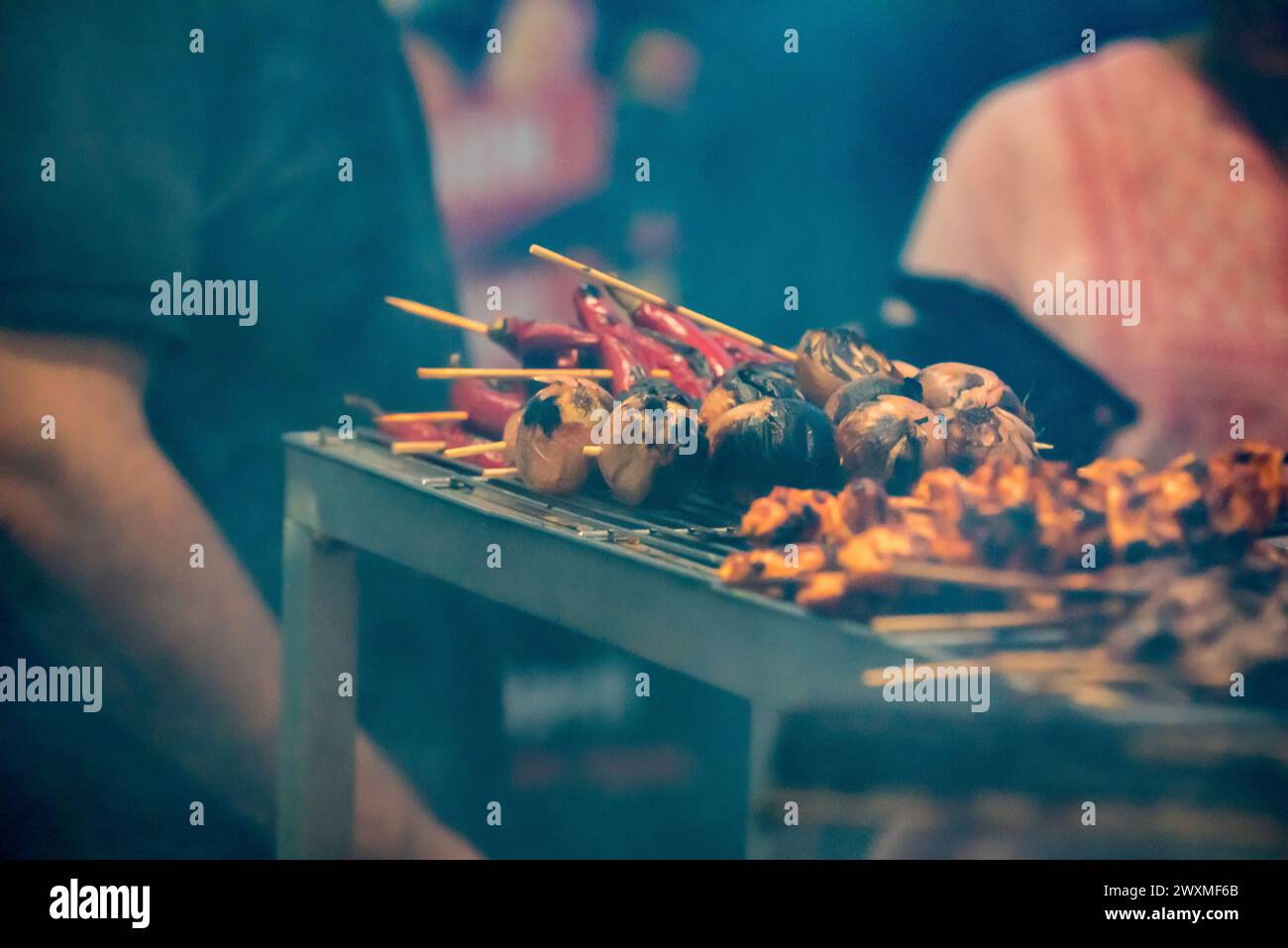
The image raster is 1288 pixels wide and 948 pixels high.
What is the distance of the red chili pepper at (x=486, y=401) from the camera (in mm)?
3281

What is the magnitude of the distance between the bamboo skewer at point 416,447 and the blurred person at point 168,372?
56 centimetres

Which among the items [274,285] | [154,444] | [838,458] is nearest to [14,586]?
[154,444]

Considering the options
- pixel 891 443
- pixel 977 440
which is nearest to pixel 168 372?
pixel 891 443

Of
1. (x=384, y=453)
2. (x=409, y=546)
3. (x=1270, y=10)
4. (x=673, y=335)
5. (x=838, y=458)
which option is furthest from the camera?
→ (x=1270, y=10)

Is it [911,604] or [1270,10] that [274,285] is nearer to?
[911,604]

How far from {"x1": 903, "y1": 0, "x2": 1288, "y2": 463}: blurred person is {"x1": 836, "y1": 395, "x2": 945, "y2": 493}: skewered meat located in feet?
5.08

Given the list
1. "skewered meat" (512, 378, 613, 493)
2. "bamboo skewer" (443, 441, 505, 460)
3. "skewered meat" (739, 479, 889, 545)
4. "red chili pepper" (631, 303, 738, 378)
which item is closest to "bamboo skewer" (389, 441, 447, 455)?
"bamboo skewer" (443, 441, 505, 460)

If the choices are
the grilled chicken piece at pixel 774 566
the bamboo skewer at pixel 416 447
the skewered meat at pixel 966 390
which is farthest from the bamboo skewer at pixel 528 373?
the grilled chicken piece at pixel 774 566

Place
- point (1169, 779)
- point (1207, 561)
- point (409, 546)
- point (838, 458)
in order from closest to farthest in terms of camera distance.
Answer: point (1169, 779) < point (1207, 561) < point (838, 458) < point (409, 546)

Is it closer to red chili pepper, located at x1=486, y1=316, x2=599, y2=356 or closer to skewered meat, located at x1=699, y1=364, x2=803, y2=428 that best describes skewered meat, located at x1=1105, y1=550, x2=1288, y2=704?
skewered meat, located at x1=699, y1=364, x2=803, y2=428

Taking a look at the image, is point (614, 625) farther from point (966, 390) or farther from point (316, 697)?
point (316, 697)

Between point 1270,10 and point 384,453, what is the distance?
285 cm

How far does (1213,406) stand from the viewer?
4.00 metres

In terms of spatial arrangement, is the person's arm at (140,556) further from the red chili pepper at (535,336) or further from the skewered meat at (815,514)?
the skewered meat at (815,514)
